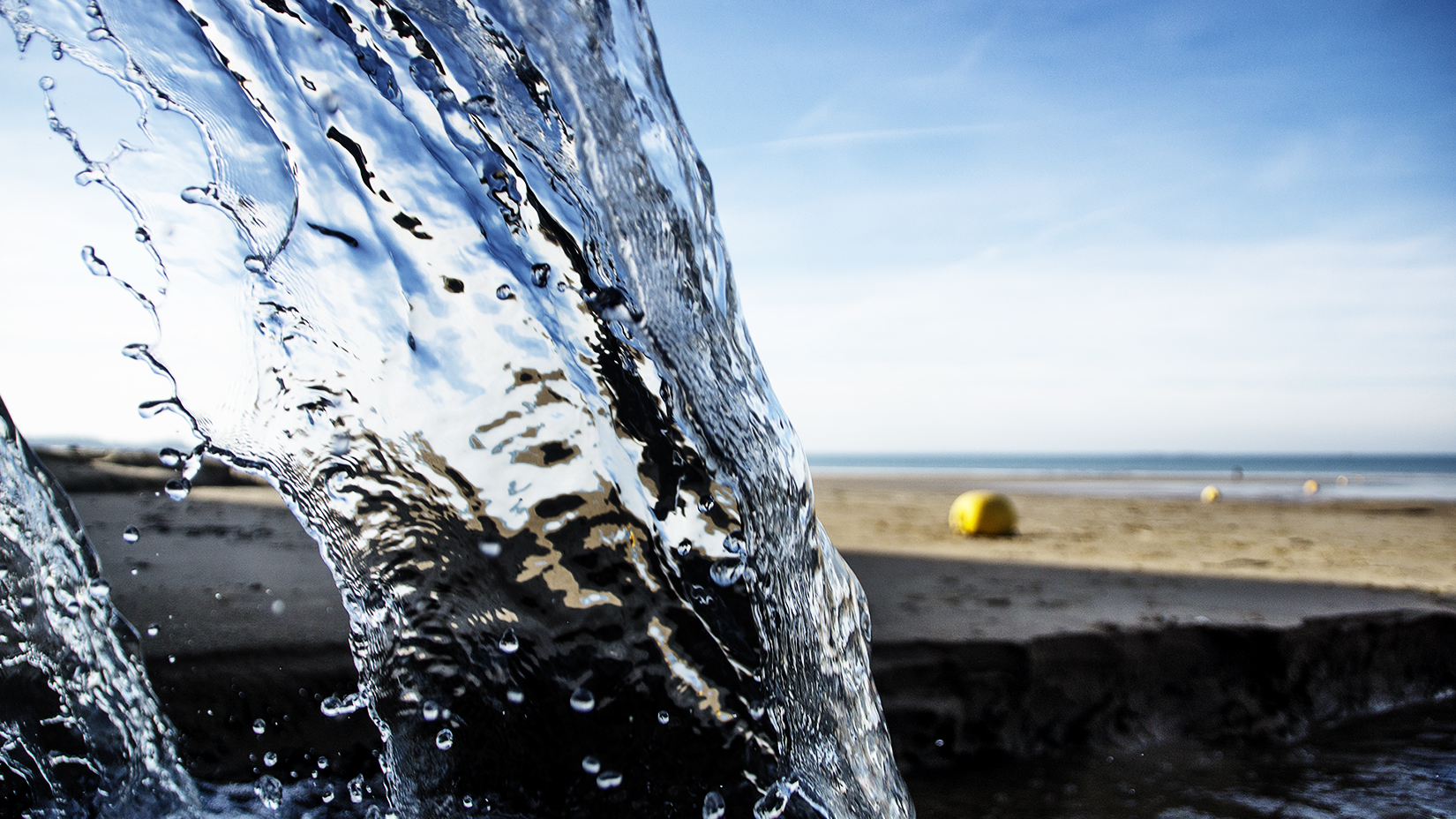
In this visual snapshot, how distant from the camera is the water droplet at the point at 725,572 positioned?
4.91ft

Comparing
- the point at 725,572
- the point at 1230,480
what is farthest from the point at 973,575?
the point at 1230,480

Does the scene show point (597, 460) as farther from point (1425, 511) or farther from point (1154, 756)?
point (1425, 511)

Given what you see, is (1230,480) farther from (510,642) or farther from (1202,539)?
(510,642)

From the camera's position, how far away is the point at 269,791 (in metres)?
1.58

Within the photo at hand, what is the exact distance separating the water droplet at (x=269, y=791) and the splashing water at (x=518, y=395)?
205 mm

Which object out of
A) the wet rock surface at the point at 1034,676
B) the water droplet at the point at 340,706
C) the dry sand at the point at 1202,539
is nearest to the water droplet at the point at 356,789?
the wet rock surface at the point at 1034,676

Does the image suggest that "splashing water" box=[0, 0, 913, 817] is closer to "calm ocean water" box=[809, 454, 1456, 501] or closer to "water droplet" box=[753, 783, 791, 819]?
"water droplet" box=[753, 783, 791, 819]

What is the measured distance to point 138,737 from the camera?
1630 mm

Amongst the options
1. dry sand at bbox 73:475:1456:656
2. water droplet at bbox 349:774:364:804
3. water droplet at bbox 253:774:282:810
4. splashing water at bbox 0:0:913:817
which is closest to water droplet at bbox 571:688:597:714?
splashing water at bbox 0:0:913:817

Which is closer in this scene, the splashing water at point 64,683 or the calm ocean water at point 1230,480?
the splashing water at point 64,683

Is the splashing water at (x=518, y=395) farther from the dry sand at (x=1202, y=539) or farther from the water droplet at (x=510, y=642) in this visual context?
the dry sand at (x=1202, y=539)

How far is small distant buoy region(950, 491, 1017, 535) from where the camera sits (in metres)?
5.76

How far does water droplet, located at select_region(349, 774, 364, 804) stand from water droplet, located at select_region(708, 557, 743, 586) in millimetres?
816

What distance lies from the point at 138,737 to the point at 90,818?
0.49ft
